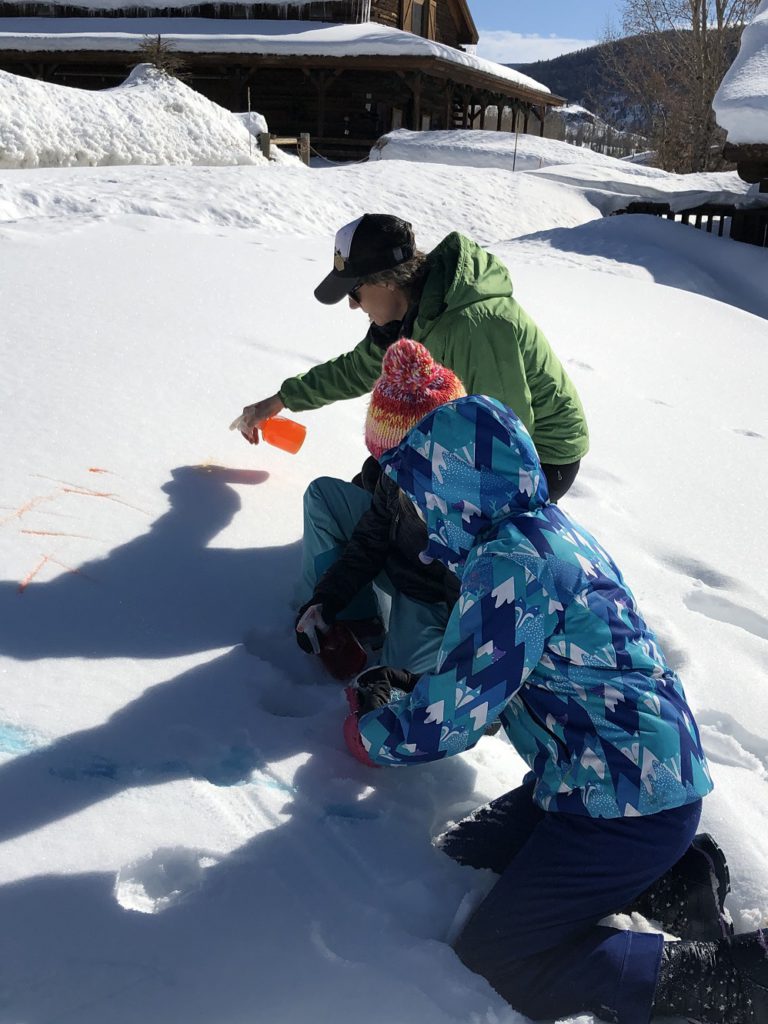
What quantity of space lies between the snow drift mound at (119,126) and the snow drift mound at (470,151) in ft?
16.5

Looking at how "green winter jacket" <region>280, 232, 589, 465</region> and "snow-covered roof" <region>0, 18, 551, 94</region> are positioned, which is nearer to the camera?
"green winter jacket" <region>280, 232, 589, 465</region>

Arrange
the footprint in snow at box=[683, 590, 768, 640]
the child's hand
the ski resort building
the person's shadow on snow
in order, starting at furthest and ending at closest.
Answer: the ski resort building < the footprint in snow at box=[683, 590, 768, 640] < the person's shadow on snow < the child's hand

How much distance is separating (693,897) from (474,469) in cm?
91

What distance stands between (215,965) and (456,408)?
102 cm

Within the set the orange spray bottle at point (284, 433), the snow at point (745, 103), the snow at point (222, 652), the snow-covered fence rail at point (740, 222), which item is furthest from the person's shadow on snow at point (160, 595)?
the snow-covered fence rail at point (740, 222)

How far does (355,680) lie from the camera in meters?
2.11

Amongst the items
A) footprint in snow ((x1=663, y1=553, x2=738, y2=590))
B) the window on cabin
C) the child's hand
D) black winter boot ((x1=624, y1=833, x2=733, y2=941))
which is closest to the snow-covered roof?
A: the window on cabin

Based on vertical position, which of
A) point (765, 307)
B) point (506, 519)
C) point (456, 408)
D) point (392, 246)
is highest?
point (392, 246)

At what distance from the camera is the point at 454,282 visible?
2594 millimetres

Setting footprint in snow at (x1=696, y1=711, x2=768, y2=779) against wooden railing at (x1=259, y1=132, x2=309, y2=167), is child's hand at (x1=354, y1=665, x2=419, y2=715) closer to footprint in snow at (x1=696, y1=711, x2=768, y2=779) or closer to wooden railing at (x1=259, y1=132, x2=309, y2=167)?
footprint in snow at (x1=696, y1=711, x2=768, y2=779)

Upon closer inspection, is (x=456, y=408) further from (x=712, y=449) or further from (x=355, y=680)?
(x=712, y=449)

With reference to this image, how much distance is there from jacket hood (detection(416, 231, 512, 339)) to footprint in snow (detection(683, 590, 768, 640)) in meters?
1.25

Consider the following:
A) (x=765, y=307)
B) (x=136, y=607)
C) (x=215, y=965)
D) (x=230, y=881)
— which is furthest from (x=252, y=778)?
(x=765, y=307)

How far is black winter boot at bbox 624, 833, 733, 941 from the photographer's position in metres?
1.75
